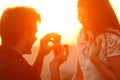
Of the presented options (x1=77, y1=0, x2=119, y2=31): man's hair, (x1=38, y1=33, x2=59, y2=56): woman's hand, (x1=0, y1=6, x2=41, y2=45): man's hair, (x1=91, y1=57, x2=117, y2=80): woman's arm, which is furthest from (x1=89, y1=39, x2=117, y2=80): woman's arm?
→ (x1=0, y1=6, x2=41, y2=45): man's hair

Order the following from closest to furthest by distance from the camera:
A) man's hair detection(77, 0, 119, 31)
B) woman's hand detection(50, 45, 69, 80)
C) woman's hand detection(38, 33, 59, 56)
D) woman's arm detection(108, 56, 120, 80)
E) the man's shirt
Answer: the man's shirt
woman's hand detection(50, 45, 69, 80)
woman's hand detection(38, 33, 59, 56)
woman's arm detection(108, 56, 120, 80)
man's hair detection(77, 0, 119, 31)

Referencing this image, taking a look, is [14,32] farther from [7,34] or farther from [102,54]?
[102,54]

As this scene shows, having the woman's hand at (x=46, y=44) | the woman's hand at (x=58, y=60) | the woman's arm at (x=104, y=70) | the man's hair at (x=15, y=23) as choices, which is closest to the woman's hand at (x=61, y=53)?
the woman's hand at (x=58, y=60)

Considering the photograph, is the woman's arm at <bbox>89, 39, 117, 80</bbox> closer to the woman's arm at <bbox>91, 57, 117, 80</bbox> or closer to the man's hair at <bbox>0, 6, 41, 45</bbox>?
the woman's arm at <bbox>91, 57, 117, 80</bbox>

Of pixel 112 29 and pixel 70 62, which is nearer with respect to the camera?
pixel 112 29

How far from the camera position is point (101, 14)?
4387 millimetres

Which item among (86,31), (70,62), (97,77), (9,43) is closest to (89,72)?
(97,77)

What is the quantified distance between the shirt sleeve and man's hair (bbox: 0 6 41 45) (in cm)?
92

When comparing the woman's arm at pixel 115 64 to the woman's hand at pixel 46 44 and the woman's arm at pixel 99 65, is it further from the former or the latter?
the woman's hand at pixel 46 44

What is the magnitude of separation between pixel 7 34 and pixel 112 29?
114cm

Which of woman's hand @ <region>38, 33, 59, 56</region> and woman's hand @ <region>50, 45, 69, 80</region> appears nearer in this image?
woman's hand @ <region>50, 45, 69, 80</region>

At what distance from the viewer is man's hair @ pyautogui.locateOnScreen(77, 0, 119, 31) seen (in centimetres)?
439

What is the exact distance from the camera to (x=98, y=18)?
441cm

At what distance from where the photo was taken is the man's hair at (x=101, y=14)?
14.4 ft
